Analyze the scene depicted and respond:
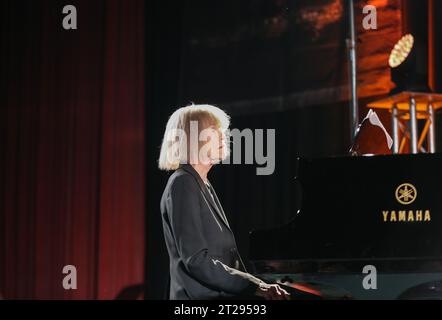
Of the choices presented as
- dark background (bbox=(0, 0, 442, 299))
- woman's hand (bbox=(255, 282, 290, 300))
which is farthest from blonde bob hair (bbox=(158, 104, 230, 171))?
dark background (bbox=(0, 0, 442, 299))

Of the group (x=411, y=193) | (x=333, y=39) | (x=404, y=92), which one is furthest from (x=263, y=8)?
(x=411, y=193)

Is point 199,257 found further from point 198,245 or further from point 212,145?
point 212,145

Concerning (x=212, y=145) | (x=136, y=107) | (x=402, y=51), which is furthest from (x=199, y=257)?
(x=136, y=107)

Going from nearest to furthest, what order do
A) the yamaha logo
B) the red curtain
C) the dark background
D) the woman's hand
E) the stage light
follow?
the woman's hand → the yamaha logo → the stage light → the dark background → the red curtain

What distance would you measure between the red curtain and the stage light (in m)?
1.67

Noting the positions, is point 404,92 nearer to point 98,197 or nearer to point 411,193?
point 411,193

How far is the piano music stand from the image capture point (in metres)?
3.95

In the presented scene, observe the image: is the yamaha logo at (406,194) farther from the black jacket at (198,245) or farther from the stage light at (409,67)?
the stage light at (409,67)

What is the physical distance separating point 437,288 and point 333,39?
7.49 feet

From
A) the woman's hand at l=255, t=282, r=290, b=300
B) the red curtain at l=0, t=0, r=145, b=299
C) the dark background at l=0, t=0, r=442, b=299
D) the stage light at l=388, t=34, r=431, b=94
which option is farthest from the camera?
the red curtain at l=0, t=0, r=145, b=299

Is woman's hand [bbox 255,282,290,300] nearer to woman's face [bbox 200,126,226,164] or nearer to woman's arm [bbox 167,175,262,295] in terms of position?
woman's arm [bbox 167,175,262,295]

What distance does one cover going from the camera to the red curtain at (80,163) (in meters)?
4.76

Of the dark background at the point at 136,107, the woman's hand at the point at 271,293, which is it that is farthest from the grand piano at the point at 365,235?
the dark background at the point at 136,107

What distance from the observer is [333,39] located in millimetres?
4527
